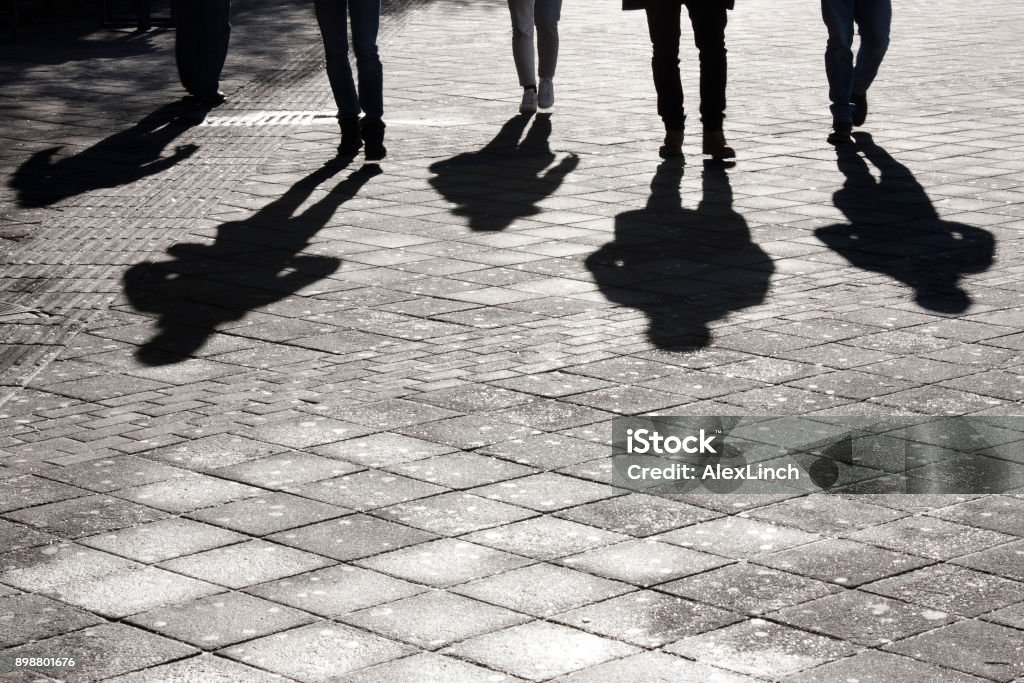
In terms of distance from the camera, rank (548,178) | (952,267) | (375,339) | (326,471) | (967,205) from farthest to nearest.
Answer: (548,178) → (967,205) → (952,267) → (375,339) → (326,471)

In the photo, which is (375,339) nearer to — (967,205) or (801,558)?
(801,558)

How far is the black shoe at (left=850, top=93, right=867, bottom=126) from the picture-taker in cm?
1070

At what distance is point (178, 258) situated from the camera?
7.70 m

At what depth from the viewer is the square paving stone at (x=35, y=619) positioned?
12.2ft

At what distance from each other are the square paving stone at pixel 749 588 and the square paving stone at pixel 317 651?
73 cm

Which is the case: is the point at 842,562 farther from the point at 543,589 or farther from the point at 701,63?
the point at 701,63

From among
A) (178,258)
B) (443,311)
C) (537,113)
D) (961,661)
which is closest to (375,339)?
(443,311)

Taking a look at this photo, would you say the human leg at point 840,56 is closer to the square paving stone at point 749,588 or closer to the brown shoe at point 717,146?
the brown shoe at point 717,146

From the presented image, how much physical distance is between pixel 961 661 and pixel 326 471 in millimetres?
1992

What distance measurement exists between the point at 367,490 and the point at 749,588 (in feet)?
3.96

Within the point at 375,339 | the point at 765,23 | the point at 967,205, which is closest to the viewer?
the point at 375,339

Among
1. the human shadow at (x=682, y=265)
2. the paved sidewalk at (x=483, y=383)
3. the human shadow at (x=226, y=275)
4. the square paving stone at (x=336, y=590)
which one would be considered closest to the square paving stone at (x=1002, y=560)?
the paved sidewalk at (x=483, y=383)

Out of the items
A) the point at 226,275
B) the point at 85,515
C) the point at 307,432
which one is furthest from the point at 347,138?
the point at 85,515

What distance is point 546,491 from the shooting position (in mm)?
4633
